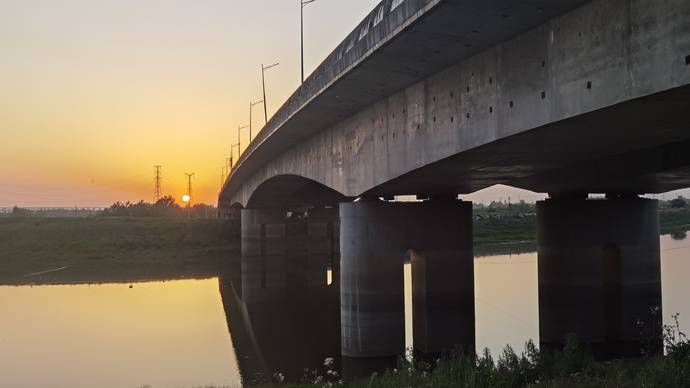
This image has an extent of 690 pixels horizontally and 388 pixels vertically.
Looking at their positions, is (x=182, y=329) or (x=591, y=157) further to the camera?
(x=182, y=329)

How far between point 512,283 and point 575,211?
12.1m

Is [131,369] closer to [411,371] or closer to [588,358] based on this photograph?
[411,371]

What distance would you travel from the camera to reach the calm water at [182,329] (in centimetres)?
1708

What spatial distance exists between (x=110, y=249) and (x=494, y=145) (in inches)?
1975

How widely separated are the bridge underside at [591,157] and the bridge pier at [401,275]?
949 millimetres

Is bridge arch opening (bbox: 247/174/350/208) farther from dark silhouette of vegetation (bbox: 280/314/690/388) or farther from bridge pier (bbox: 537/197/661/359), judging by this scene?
dark silhouette of vegetation (bbox: 280/314/690/388)

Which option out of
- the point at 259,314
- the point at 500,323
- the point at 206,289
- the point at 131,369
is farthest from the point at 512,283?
the point at 131,369

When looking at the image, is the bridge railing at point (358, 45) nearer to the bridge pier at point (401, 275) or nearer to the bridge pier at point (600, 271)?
the bridge pier at point (401, 275)

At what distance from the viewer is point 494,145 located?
38.3 feet

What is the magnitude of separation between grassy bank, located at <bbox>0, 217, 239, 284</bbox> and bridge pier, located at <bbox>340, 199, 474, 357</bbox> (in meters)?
26.7

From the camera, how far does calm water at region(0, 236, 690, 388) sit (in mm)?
17078

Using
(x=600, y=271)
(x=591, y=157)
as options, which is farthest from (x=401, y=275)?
(x=600, y=271)

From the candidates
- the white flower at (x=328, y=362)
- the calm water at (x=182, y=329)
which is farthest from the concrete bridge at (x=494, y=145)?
the calm water at (x=182, y=329)

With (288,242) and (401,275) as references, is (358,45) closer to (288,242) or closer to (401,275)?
(401,275)
